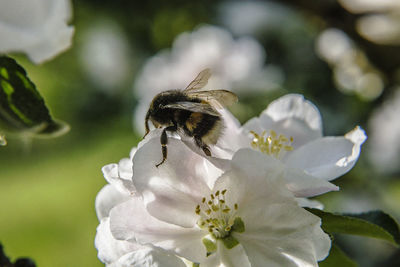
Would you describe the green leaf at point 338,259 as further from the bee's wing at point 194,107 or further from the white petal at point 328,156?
the bee's wing at point 194,107

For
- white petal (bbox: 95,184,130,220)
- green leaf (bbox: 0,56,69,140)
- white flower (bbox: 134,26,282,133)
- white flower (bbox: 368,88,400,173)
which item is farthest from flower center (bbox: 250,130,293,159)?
white flower (bbox: 368,88,400,173)

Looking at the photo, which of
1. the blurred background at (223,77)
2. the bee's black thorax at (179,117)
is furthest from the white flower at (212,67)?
the bee's black thorax at (179,117)

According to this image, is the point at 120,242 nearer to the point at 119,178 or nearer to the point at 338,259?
the point at 119,178

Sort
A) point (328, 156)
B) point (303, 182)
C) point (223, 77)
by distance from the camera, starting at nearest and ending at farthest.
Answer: point (303, 182), point (328, 156), point (223, 77)

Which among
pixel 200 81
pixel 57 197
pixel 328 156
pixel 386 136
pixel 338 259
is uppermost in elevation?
pixel 200 81

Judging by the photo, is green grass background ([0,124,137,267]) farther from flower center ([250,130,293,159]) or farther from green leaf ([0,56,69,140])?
green leaf ([0,56,69,140])

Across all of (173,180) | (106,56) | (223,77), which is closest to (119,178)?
(173,180)
